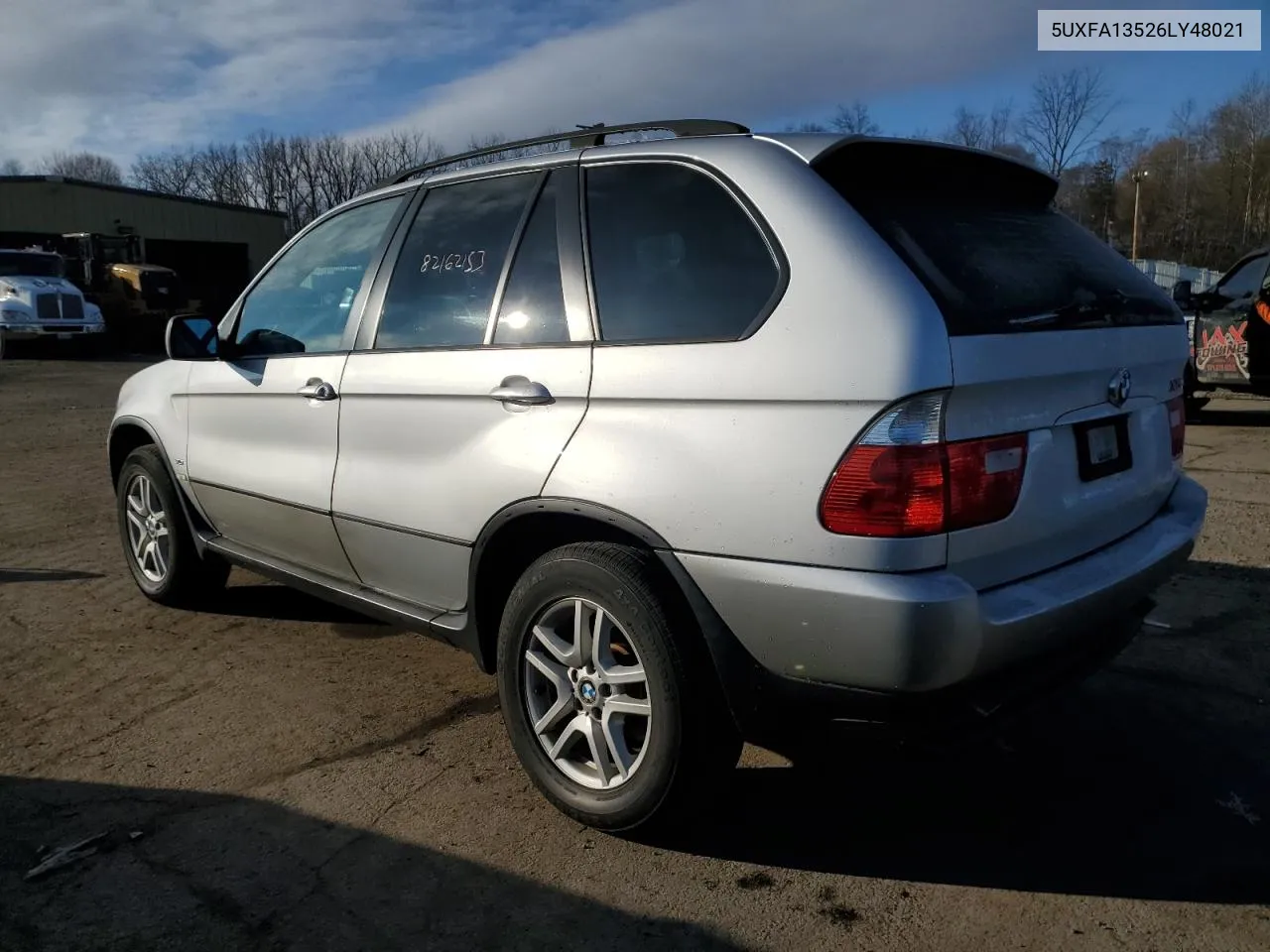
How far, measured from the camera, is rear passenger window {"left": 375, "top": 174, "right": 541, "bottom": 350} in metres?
3.28

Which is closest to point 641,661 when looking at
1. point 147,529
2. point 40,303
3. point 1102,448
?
point 1102,448

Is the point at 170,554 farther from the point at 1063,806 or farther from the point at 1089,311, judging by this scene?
the point at 1089,311

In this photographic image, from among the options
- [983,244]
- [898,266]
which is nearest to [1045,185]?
[983,244]

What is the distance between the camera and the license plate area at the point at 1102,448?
2.61 metres

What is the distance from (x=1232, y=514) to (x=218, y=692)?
6.10m

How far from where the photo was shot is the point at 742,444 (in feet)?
7.95

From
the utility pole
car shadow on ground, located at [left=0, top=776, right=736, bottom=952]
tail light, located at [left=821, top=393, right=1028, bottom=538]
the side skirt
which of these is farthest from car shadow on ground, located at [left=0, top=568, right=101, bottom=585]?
the utility pole

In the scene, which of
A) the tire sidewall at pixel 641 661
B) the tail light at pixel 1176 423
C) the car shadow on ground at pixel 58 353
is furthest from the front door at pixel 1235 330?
the car shadow on ground at pixel 58 353

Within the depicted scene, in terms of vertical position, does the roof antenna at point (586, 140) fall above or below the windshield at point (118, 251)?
below

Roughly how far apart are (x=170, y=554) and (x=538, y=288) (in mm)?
2761

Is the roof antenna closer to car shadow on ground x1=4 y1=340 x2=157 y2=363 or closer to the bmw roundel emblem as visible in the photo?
the bmw roundel emblem

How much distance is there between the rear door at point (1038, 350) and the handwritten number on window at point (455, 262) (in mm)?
1290

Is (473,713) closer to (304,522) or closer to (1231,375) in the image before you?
(304,522)

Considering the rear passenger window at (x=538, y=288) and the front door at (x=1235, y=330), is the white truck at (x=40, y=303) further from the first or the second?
the rear passenger window at (x=538, y=288)
